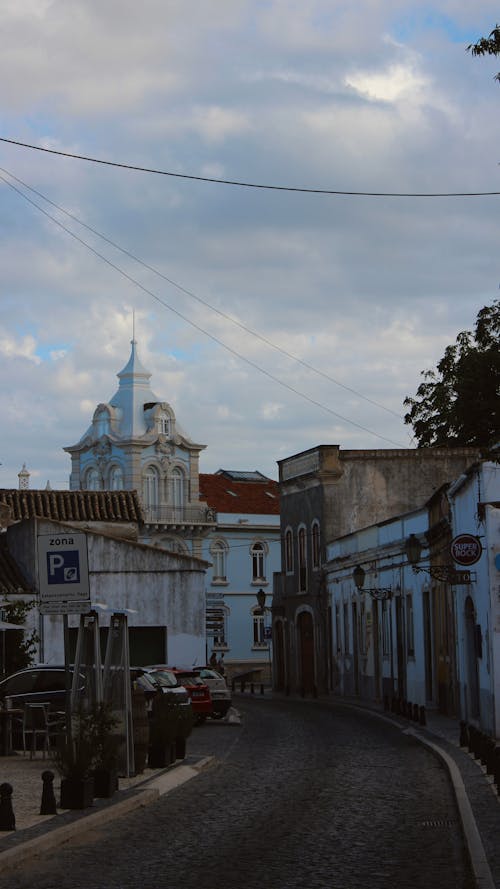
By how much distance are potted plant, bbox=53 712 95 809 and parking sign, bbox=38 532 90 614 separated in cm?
161

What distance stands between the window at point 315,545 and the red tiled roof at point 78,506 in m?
11.1

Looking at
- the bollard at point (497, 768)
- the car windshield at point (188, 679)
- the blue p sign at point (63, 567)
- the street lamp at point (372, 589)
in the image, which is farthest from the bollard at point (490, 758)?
the street lamp at point (372, 589)

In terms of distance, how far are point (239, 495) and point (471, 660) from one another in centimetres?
6450

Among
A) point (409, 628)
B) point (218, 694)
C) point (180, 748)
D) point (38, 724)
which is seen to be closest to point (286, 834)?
point (180, 748)

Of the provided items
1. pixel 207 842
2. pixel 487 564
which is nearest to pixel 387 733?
pixel 487 564

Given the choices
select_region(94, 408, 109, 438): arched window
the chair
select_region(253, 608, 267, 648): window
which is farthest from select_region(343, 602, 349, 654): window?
select_region(94, 408, 109, 438): arched window

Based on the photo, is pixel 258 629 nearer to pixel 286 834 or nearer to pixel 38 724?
pixel 38 724

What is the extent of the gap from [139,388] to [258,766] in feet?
241

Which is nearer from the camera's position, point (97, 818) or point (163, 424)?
point (97, 818)

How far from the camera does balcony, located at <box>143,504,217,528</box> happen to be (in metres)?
90.6

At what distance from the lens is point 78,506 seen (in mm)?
52594

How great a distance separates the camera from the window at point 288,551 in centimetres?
6612

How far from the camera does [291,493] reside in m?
65.8

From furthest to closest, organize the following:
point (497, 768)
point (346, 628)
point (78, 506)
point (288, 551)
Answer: point (288, 551)
point (346, 628)
point (78, 506)
point (497, 768)
